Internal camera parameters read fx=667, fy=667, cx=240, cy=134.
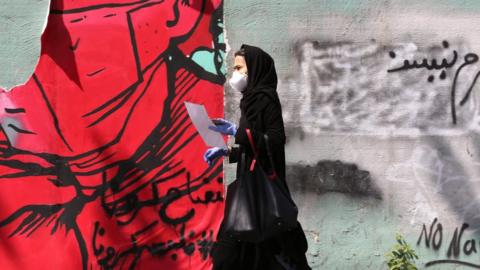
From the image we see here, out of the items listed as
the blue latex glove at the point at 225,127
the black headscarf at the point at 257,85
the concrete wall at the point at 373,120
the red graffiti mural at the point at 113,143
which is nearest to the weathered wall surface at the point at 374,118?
the concrete wall at the point at 373,120

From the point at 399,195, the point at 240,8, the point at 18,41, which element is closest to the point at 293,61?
the point at 240,8

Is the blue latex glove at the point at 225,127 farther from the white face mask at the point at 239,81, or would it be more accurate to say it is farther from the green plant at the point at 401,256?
the green plant at the point at 401,256

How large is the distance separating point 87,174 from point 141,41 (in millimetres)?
1033

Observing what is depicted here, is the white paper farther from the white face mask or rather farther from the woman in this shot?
the white face mask

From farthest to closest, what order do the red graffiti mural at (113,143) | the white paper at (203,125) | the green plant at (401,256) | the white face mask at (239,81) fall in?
the green plant at (401,256)
the red graffiti mural at (113,143)
the white face mask at (239,81)
the white paper at (203,125)

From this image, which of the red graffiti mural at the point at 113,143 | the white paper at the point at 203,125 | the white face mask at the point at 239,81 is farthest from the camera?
the red graffiti mural at the point at 113,143

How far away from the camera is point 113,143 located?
189 inches

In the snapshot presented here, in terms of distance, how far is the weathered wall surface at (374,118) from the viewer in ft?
16.0

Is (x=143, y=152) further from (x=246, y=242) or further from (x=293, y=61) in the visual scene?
(x=246, y=242)

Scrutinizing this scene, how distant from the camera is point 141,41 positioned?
4.82 m

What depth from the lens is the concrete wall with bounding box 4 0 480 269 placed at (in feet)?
16.0

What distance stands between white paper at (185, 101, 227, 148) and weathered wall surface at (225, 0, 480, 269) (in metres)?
1.42

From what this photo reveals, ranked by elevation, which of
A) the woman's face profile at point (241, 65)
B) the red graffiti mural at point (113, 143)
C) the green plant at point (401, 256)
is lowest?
the green plant at point (401, 256)

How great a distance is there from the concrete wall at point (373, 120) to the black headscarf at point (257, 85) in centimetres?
136
